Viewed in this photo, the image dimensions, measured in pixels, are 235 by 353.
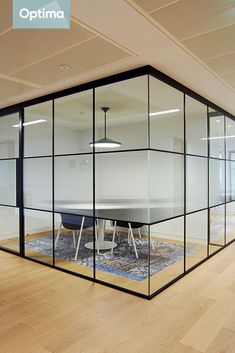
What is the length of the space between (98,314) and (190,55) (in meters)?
2.76

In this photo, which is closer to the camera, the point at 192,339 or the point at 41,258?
the point at 192,339

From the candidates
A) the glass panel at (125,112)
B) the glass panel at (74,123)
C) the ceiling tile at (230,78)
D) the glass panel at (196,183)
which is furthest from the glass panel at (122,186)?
the ceiling tile at (230,78)

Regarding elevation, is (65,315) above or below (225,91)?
below

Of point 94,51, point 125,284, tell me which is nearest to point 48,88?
point 94,51

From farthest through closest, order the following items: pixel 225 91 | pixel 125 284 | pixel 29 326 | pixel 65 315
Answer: pixel 225 91, pixel 125 284, pixel 65 315, pixel 29 326

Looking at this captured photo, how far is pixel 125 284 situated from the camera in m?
3.27

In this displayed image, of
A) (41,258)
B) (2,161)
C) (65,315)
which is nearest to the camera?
(65,315)

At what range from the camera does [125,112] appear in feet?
10.5

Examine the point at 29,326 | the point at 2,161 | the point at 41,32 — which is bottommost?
the point at 29,326

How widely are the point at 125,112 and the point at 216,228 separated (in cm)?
292

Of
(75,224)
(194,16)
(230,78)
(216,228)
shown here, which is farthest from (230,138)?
(194,16)

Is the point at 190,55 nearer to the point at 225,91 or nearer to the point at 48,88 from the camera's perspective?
the point at 225,91

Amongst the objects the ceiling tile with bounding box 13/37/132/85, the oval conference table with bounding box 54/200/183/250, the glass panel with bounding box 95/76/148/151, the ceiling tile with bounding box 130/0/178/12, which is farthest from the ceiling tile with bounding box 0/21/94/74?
the oval conference table with bounding box 54/200/183/250

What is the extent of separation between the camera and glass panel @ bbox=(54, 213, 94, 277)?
12.1 feet
